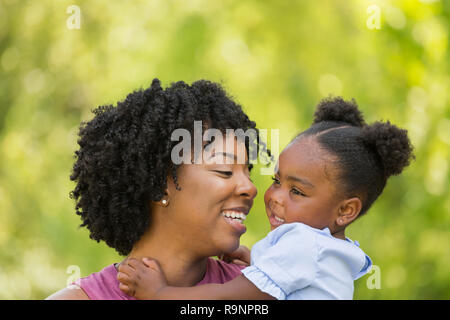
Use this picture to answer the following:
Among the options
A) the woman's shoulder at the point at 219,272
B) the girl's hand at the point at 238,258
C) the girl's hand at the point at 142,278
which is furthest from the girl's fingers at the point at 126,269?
the girl's hand at the point at 238,258

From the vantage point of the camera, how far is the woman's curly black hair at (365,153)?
2.24 metres

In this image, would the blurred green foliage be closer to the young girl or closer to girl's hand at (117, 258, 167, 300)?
the young girl

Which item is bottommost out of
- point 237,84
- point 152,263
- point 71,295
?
point 71,295

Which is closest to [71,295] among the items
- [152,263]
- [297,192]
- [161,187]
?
[152,263]


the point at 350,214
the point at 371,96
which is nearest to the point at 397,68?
the point at 371,96

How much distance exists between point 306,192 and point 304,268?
0.40 meters

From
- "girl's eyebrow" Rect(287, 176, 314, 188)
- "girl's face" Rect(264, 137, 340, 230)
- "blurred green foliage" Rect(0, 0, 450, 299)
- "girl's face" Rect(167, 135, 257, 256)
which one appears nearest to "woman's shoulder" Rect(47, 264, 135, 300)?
"girl's face" Rect(167, 135, 257, 256)

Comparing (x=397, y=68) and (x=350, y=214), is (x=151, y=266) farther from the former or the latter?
(x=397, y=68)

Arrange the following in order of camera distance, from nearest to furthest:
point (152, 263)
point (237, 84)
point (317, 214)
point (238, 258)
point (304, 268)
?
point (304, 268) → point (152, 263) → point (317, 214) → point (238, 258) → point (237, 84)

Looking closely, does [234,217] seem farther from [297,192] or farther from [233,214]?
[297,192]

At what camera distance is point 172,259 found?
6.76 feet

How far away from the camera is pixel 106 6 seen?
552cm

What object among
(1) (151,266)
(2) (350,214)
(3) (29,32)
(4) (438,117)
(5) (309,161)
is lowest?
(1) (151,266)
